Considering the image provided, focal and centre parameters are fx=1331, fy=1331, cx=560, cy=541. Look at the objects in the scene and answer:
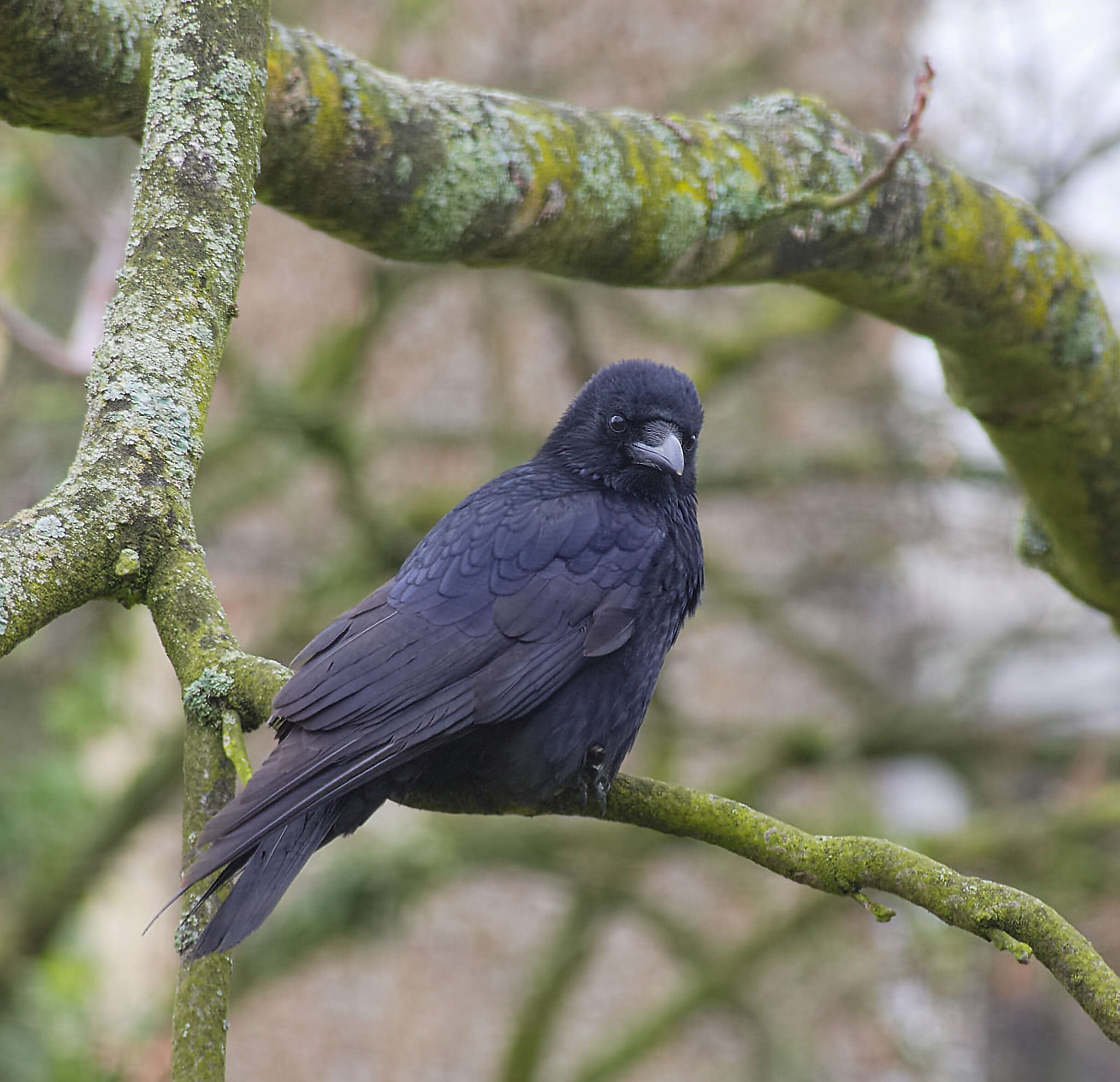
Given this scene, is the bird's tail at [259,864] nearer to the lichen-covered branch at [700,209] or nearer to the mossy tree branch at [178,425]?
the mossy tree branch at [178,425]

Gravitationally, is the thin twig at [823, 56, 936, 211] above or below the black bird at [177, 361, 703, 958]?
above

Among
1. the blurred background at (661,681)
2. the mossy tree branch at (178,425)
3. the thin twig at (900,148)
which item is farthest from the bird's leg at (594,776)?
the blurred background at (661,681)

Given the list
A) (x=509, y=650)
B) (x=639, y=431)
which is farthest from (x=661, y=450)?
(x=509, y=650)

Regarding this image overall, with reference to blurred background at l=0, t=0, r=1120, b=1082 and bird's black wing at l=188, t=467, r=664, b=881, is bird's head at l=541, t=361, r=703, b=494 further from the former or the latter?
blurred background at l=0, t=0, r=1120, b=1082

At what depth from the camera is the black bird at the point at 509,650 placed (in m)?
2.35

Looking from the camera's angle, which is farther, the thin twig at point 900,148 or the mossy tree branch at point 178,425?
the thin twig at point 900,148

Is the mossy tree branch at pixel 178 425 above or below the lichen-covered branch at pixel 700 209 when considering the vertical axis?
below

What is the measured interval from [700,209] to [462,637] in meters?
1.12

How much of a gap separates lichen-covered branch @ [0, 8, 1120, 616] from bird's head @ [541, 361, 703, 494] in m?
0.34

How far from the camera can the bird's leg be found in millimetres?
2621

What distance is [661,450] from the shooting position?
3.37 metres

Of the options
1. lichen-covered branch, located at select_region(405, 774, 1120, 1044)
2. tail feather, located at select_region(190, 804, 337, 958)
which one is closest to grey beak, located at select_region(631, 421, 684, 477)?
lichen-covered branch, located at select_region(405, 774, 1120, 1044)

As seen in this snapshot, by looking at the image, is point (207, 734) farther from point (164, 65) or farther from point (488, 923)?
point (488, 923)

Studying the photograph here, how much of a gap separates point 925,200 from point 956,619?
23.7 ft
